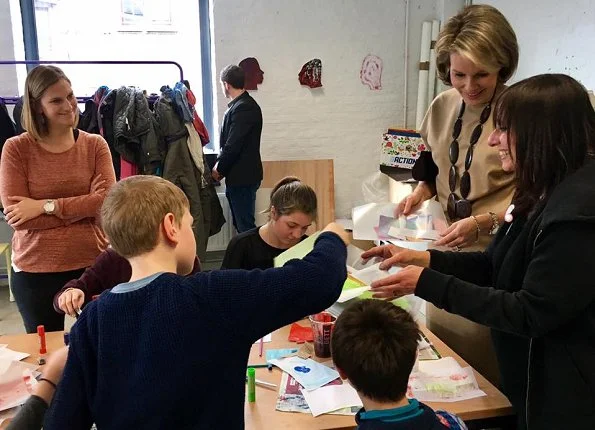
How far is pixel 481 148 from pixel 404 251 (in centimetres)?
43

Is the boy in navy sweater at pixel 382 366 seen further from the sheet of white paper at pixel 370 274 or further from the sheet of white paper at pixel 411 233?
the sheet of white paper at pixel 411 233

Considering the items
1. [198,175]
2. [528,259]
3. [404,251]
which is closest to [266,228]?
[404,251]

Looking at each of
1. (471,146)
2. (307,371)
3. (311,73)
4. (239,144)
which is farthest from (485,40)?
(311,73)

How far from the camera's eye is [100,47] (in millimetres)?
4691

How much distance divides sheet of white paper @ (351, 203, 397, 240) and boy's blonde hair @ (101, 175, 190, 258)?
821mm

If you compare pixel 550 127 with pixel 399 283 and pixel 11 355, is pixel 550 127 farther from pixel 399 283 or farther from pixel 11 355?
pixel 11 355

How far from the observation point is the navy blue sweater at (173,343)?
3.40 ft

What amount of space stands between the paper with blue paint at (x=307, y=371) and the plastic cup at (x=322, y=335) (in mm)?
47

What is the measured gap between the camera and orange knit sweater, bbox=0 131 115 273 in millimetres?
2162

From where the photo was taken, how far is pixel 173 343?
1.04 metres

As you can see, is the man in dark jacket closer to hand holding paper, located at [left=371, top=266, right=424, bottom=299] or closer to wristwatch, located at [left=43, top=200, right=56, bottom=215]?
wristwatch, located at [left=43, top=200, right=56, bottom=215]

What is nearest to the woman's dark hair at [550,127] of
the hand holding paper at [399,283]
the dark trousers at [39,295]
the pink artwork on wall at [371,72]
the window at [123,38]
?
the hand holding paper at [399,283]

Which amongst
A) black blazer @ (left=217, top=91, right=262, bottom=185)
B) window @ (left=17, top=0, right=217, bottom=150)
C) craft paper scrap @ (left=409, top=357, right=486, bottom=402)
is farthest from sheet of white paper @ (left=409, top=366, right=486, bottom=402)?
window @ (left=17, top=0, right=217, bottom=150)

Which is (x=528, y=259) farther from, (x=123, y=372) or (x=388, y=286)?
(x=123, y=372)
